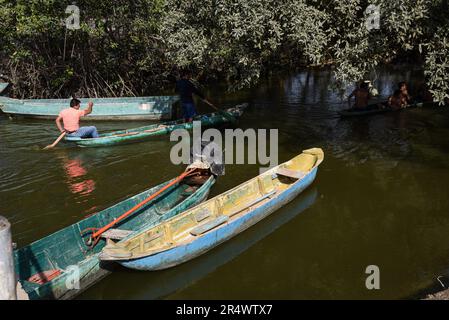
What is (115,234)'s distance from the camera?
5777mm

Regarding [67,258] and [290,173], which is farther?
[290,173]

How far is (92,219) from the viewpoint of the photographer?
19.6 ft

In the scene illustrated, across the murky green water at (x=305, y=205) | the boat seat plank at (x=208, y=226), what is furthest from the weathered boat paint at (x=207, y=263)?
the boat seat plank at (x=208, y=226)

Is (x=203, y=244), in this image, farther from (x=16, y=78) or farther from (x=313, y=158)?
(x=16, y=78)

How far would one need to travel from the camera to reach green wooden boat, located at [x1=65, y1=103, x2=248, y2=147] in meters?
10.9

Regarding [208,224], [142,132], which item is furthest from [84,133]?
[208,224]

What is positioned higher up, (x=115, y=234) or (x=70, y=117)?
(x=70, y=117)

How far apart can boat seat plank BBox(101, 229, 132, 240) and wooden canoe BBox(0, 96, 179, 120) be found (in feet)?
28.2

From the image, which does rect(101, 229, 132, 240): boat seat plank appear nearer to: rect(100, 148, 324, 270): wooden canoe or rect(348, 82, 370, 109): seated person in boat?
rect(100, 148, 324, 270): wooden canoe

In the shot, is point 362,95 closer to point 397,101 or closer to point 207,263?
point 397,101

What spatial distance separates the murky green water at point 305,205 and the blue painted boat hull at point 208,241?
166 mm

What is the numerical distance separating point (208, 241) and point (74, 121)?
6344 millimetres

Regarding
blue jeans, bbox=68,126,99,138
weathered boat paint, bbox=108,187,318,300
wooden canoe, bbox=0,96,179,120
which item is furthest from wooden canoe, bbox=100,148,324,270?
wooden canoe, bbox=0,96,179,120

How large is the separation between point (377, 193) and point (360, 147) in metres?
2.95
